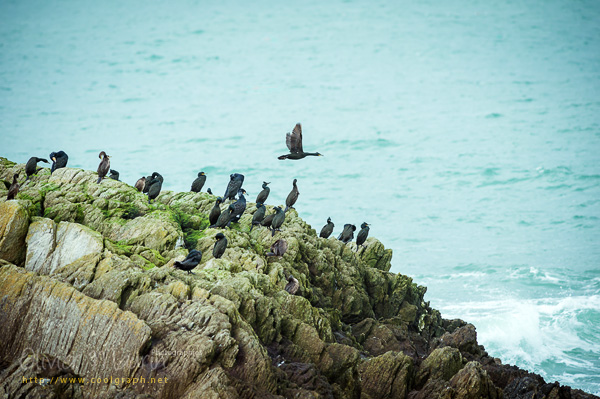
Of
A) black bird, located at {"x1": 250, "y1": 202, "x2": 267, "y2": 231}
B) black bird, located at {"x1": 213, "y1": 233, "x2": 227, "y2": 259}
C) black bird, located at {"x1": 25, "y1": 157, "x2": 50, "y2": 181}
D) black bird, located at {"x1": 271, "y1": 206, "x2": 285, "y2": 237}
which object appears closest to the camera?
black bird, located at {"x1": 213, "y1": 233, "x2": 227, "y2": 259}

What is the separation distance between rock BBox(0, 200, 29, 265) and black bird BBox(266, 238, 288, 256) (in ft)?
24.0

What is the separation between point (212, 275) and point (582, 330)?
90.4 feet

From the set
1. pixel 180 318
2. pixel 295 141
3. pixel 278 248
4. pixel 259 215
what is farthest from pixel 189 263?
pixel 295 141

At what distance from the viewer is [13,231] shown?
1644 cm

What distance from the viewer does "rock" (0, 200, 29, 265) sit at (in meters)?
16.3

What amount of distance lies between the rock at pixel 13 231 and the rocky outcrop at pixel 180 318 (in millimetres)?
29

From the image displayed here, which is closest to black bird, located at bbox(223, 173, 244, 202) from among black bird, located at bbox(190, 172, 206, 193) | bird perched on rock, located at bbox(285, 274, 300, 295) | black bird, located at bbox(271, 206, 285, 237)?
black bird, located at bbox(271, 206, 285, 237)

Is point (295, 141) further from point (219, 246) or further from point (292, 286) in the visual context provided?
point (292, 286)

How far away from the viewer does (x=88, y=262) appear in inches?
614

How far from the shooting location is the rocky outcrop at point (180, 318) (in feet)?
42.5

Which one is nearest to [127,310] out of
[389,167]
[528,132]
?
[389,167]

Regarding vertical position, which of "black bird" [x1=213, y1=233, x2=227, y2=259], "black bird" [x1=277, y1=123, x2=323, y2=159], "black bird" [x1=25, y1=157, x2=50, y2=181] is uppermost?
"black bird" [x1=277, y1=123, x2=323, y2=159]

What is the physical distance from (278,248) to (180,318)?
23.5 feet

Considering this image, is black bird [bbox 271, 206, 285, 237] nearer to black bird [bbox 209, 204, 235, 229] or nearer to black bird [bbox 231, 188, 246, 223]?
black bird [bbox 231, 188, 246, 223]
